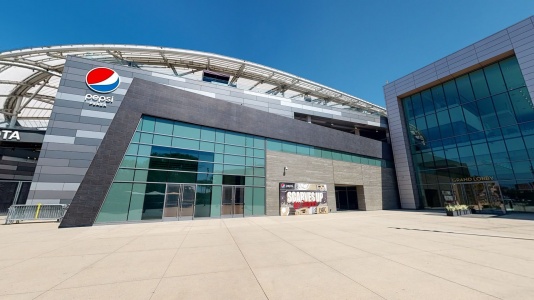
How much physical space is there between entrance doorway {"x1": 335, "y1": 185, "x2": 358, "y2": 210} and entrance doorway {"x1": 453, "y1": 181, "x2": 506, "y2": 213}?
1113 centimetres

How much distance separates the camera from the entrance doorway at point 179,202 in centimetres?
1567

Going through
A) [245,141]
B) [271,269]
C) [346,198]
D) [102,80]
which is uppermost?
[102,80]

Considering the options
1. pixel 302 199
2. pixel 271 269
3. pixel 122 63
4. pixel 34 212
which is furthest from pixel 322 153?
pixel 122 63

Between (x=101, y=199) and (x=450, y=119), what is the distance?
3654 centimetres

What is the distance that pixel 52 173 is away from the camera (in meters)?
17.2

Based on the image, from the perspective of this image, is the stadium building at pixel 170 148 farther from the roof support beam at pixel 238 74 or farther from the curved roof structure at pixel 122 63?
the roof support beam at pixel 238 74

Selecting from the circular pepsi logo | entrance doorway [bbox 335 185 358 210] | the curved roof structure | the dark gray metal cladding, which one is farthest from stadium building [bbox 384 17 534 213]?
the circular pepsi logo

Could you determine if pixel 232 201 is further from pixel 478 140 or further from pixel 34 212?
pixel 478 140

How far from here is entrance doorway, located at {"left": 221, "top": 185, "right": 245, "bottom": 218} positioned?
1783 centimetres

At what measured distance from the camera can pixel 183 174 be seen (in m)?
16.7

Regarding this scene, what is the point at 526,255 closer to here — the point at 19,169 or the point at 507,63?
the point at 507,63

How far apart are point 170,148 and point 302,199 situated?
1401 cm

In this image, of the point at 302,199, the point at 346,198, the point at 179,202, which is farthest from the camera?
the point at 346,198

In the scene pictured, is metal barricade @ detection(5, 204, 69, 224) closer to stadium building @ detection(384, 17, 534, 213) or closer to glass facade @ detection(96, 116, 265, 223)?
glass facade @ detection(96, 116, 265, 223)
